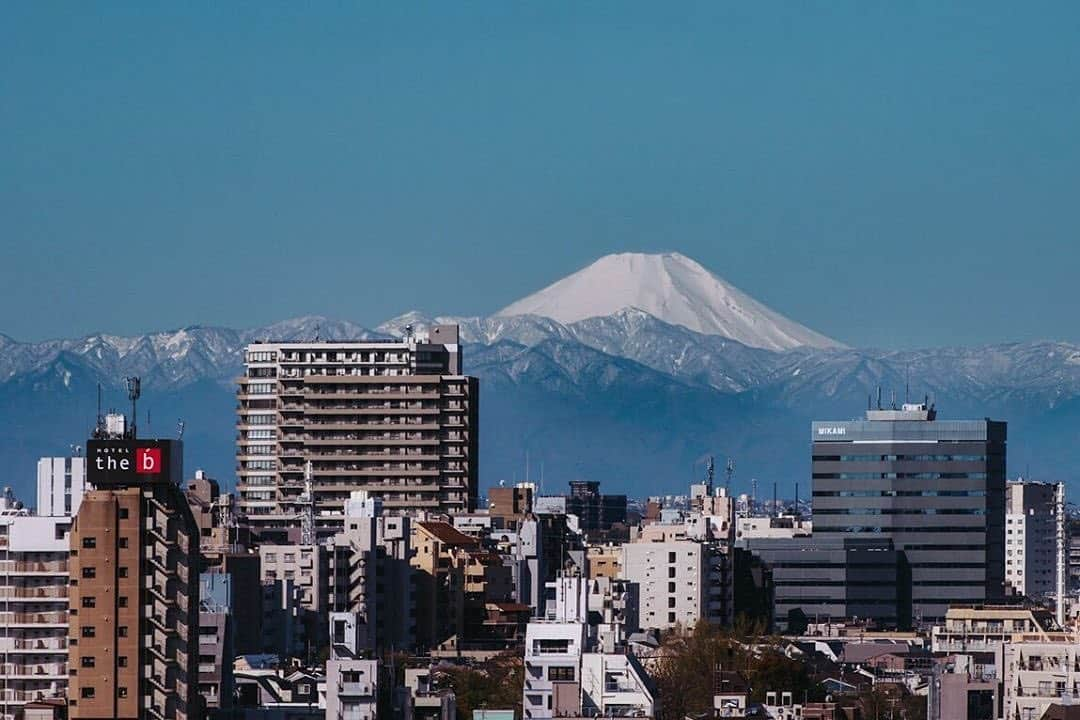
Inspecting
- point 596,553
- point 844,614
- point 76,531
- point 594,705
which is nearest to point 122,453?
point 76,531

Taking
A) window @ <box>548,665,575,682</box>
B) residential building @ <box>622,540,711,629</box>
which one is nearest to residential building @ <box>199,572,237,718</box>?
window @ <box>548,665,575,682</box>

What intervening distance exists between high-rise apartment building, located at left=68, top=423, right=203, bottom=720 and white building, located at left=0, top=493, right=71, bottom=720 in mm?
5827

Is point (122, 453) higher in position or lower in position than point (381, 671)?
higher

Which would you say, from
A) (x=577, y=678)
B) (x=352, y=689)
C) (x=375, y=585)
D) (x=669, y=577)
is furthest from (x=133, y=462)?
(x=669, y=577)

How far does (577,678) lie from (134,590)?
1373 centimetres

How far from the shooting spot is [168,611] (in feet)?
282

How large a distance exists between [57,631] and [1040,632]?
5084cm

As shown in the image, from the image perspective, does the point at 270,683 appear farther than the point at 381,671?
Yes

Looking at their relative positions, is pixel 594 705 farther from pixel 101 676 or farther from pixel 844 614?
pixel 844 614

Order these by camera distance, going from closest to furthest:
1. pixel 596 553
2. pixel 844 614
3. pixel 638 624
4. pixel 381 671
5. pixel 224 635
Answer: pixel 381 671, pixel 224 635, pixel 638 624, pixel 596 553, pixel 844 614

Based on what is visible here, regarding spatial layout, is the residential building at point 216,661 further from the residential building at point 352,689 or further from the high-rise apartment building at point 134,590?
the high-rise apartment building at point 134,590

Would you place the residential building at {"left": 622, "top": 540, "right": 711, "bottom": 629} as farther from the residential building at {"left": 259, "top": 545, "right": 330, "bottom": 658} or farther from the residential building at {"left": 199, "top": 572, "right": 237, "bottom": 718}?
the residential building at {"left": 199, "top": 572, "right": 237, "bottom": 718}

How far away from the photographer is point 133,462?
87.1 metres

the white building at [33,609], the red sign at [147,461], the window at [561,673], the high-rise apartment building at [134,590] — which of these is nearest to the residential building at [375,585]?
the white building at [33,609]
